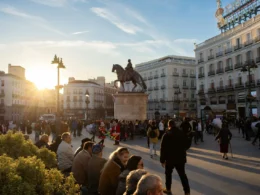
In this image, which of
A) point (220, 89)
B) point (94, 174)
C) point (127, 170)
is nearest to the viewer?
point (127, 170)

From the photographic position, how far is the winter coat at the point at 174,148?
6207 millimetres

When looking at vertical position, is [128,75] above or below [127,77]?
above

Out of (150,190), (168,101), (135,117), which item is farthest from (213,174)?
(168,101)

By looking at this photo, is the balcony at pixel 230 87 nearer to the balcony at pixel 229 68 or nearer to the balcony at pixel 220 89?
the balcony at pixel 220 89

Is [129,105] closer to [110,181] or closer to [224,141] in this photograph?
[224,141]

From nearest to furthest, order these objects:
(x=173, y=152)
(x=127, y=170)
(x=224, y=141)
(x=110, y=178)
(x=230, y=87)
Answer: (x=127, y=170) → (x=110, y=178) → (x=173, y=152) → (x=224, y=141) → (x=230, y=87)

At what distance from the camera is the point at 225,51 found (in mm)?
45375

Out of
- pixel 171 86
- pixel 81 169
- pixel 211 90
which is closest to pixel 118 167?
pixel 81 169

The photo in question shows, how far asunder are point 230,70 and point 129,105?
1028 inches

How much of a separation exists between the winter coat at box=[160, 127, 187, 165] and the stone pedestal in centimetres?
1860

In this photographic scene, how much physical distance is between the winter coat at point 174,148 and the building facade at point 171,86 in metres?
56.4

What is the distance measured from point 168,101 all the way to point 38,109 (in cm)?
A: 5584

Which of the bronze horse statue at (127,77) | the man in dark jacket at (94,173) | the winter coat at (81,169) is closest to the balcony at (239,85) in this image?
the bronze horse statue at (127,77)

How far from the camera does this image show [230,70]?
145 feet
